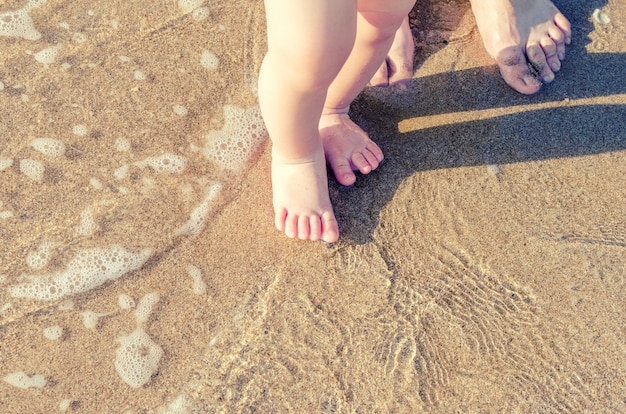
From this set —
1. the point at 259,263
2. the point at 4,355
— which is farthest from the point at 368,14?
the point at 4,355

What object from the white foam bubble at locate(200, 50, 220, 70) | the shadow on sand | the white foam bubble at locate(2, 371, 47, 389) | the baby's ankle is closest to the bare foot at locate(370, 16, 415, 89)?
the shadow on sand

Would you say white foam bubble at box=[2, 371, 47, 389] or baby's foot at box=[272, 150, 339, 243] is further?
baby's foot at box=[272, 150, 339, 243]

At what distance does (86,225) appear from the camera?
202cm

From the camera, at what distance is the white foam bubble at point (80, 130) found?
216 centimetres

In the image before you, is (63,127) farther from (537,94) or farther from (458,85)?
(537,94)

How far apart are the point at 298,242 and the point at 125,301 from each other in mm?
591

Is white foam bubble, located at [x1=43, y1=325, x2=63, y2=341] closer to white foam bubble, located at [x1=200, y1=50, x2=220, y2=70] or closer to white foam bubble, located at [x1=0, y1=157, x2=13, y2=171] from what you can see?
white foam bubble, located at [x1=0, y1=157, x2=13, y2=171]

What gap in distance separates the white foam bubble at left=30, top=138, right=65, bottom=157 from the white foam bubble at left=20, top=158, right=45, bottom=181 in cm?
5

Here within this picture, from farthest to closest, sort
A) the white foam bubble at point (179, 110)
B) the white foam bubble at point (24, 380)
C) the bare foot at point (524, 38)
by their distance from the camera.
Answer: the bare foot at point (524, 38) → the white foam bubble at point (179, 110) → the white foam bubble at point (24, 380)

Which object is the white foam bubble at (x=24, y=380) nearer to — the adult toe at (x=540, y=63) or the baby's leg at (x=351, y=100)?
the baby's leg at (x=351, y=100)

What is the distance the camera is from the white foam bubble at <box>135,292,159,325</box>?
1894mm

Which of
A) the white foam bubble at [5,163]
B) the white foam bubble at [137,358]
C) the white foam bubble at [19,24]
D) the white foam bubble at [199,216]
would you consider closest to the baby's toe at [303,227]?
the white foam bubble at [199,216]

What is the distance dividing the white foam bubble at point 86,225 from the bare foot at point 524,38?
1626mm

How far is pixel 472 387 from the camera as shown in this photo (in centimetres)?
180
